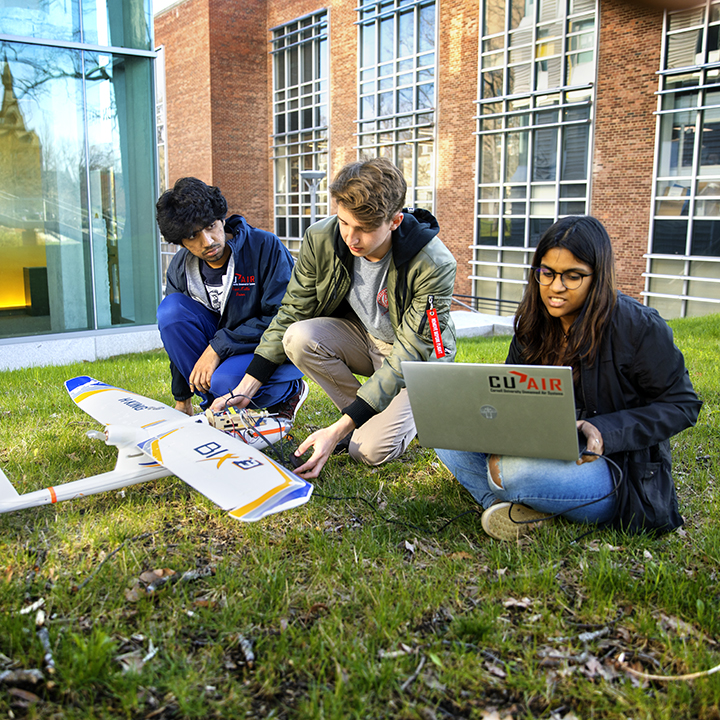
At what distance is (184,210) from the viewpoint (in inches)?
143

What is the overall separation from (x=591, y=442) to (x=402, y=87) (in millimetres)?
21588

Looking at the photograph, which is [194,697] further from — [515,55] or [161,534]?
[515,55]

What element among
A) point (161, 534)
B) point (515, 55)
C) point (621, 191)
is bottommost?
point (161, 534)

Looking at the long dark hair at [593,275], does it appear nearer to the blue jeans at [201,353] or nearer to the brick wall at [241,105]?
the blue jeans at [201,353]

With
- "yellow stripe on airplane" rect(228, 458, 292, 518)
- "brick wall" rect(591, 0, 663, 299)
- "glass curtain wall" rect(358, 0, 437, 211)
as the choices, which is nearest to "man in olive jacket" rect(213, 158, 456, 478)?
"yellow stripe on airplane" rect(228, 458, 292, 518)

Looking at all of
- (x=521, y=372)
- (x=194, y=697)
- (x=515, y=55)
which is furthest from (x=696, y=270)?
(x=194, y=697)

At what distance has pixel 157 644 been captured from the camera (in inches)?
80.7

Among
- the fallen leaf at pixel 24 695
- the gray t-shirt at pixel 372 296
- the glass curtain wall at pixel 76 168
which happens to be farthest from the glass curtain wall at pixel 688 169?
the fallen leaf at pixel 24 695

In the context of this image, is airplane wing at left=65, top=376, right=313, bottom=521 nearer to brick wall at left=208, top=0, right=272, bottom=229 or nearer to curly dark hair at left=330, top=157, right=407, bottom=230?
curly dark hair at left=330, top=157, right=407, bottom=230

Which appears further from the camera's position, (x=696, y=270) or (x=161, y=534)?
(x=696, y=270)

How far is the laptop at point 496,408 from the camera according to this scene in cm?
227

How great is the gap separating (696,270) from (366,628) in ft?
52.2

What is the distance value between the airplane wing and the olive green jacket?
0.62m

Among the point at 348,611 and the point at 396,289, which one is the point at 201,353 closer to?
the point at 396,289
